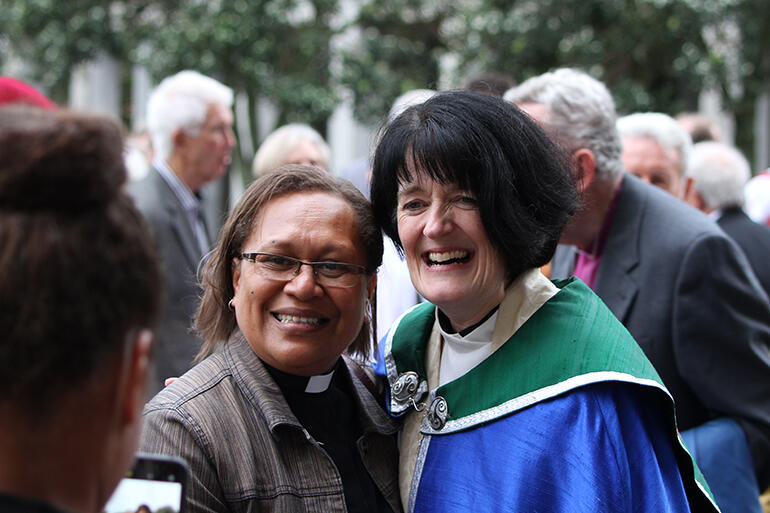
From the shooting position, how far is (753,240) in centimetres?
441

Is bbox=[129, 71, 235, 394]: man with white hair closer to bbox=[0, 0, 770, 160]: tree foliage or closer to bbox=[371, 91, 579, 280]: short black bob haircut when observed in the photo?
bbox=[371, 91, 579, 280]: short black bob haircut

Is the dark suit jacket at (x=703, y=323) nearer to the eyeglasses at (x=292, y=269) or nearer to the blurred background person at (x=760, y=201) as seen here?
the eyeglasses at (x=292, y=269)

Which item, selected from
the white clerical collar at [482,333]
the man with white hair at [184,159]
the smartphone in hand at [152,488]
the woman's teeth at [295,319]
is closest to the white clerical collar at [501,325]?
the white clerical collar at [482,333]

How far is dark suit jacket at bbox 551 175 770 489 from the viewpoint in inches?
110

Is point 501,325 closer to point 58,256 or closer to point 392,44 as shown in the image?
point 58,256

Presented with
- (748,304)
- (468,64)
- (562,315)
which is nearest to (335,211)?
(562,315)

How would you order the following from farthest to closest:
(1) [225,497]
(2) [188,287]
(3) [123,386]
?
(2) [188,287], (1) [225,497], (3) [123,386]

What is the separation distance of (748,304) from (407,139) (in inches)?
54.1

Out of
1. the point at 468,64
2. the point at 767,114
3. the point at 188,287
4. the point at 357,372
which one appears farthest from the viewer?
the point at 767,114

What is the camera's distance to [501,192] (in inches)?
86.0

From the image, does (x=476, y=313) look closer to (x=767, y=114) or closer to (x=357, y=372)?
(x=357, y=372)

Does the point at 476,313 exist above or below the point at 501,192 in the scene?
below

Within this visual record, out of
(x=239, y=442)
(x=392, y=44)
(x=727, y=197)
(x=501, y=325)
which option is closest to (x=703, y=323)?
(x=501, y=325)

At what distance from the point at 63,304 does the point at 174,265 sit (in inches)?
136
